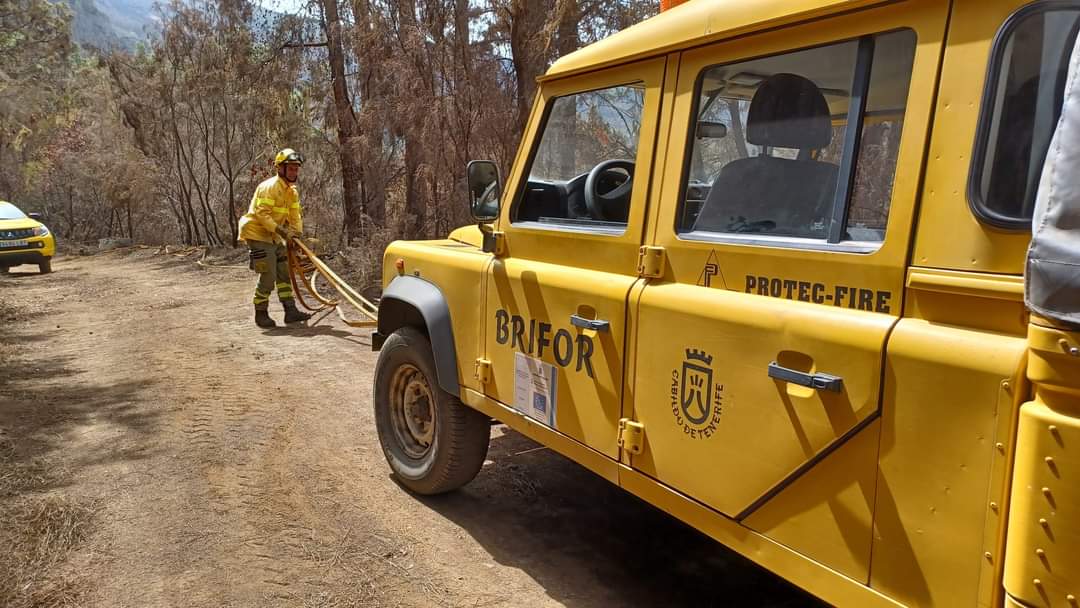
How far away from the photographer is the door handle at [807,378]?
183 cm

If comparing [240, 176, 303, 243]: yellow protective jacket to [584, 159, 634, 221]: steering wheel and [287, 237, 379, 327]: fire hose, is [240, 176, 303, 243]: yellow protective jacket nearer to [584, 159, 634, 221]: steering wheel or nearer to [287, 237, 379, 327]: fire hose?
[287, 237, 379, 327]: fire hose

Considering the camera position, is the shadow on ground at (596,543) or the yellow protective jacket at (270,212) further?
the yellow protective jacket at (270,212)

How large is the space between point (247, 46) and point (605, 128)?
1538 centimetres

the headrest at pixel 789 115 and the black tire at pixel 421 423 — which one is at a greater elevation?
the headrest at pixel 789 115

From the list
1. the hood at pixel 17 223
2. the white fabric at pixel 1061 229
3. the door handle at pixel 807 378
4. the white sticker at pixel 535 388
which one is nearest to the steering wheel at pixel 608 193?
the white sticker at pixel 535 388

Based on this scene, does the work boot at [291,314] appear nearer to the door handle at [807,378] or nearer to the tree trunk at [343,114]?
the tree trunk at [343,114]

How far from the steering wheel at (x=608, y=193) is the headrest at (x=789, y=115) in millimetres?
531

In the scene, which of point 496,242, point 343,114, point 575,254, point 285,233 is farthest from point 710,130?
point 343,114

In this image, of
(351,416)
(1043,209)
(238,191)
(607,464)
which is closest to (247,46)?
(238,191)

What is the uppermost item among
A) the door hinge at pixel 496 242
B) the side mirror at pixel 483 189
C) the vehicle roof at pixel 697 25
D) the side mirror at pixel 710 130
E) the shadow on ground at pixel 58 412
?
the vehicle roof at pixel 697 25

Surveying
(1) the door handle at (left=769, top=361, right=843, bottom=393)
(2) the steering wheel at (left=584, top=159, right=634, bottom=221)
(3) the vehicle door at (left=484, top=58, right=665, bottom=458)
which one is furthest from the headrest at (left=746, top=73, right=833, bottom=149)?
(1) the door handle at (left=769, top=361, right=843, bottom=393)

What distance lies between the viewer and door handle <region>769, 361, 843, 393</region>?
5.99 ft

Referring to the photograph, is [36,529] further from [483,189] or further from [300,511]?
[483,189]

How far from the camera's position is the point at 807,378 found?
1.89m
